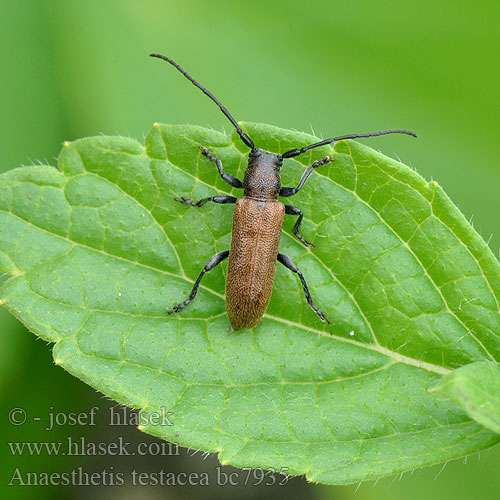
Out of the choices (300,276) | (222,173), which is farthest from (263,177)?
(300,276)

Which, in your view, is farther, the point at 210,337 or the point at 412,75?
the point at 412,75

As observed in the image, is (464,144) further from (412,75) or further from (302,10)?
(302,10)

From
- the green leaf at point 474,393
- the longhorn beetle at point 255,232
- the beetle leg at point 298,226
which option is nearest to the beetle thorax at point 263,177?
the longhorn beetle at point 255,232

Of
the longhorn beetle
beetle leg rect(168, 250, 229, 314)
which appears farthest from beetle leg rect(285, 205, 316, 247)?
beetle leg rect(168, 250, 229, 314)

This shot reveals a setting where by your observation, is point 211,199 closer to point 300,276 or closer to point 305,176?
point 305,176

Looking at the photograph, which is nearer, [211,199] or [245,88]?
[211,199]

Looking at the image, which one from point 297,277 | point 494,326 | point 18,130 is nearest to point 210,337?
point 297,277
